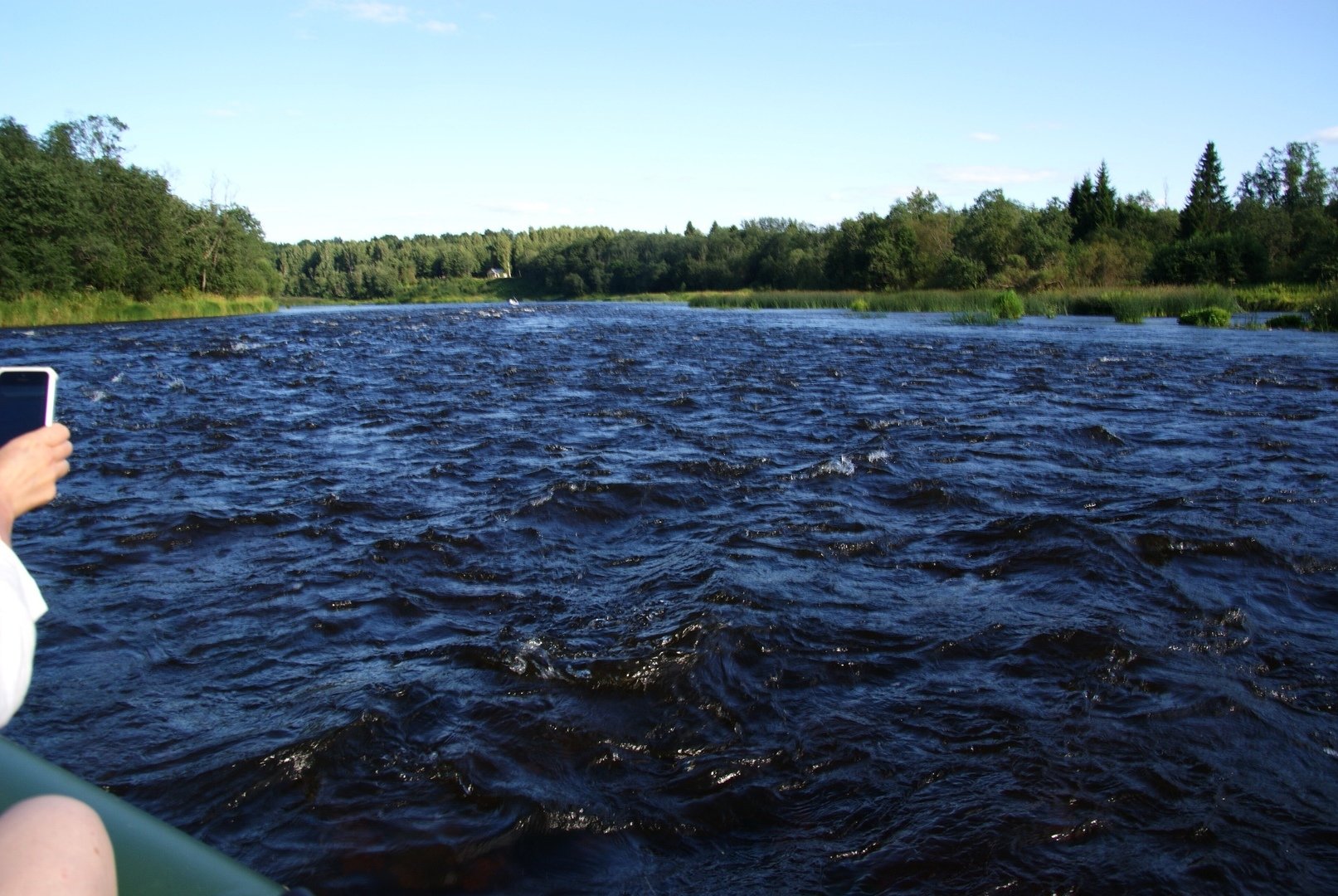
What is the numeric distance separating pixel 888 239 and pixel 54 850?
85.6 m

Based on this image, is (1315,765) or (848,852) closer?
(848,852)

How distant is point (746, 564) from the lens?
283 inches

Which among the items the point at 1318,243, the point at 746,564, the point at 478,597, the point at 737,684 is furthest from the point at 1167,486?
the point at 1318,243

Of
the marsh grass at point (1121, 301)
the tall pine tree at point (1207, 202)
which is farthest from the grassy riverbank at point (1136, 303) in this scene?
the tall pine tree at point (1207, 202)

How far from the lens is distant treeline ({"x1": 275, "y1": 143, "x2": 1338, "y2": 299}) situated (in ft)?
191

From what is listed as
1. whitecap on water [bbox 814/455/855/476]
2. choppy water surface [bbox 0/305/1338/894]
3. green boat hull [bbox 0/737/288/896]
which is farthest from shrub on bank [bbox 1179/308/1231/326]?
green boat hull [bbox 0/737/288/896]

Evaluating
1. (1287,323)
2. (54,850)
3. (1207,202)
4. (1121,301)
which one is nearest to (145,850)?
(54,850)

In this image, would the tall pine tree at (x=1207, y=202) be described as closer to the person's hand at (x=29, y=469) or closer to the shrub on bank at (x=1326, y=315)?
the shrub on bank at (x=1326, y=315)

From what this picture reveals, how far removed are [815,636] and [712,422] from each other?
8.03m

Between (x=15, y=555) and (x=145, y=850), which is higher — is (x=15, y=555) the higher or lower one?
the higher one

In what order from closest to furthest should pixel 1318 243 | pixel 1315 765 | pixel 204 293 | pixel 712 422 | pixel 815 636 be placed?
1. pixel 1315 765
2. pixel 815 636
3. pixel 712 422
4. pixel 1318 243
5. pixel 204 293

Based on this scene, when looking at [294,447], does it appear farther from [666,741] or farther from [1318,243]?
[1318,243]

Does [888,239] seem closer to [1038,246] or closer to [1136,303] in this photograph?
[1038,246]

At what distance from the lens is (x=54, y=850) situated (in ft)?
4.78
